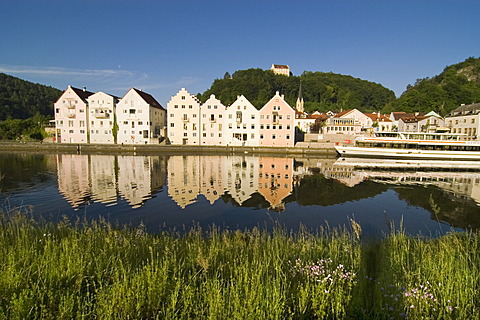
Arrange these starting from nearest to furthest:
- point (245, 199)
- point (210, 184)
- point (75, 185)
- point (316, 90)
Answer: point (245, 199) → point (75, 185) → point (210, 184) → point (316, 90)

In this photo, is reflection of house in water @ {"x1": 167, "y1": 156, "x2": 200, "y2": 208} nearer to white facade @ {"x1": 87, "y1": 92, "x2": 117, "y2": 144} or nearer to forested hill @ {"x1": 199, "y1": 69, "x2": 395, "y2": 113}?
white facade @ {"x1": 87, "y1": 92, "x2": 117, "y2": 144}

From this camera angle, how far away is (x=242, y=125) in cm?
7100

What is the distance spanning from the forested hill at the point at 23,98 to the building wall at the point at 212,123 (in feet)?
272

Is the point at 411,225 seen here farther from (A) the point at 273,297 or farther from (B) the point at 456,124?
(B) the point at 456,124

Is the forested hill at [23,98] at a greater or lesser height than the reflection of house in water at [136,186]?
greater

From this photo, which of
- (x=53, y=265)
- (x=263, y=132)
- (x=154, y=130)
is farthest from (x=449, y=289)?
(x=154, y=130)

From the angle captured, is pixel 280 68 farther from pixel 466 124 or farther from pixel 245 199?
pixel 245 199

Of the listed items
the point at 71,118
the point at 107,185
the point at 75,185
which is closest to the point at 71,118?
the point at 71,118

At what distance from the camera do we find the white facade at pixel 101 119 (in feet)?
241

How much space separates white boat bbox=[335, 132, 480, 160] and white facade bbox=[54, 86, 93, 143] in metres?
63.9

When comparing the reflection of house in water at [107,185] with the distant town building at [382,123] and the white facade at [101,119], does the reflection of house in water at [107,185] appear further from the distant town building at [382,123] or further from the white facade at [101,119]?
the distant town building at [382,123]

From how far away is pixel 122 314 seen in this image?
4.70m

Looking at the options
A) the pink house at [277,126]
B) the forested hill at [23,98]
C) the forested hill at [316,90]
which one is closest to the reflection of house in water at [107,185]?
the pink house at [277,126]

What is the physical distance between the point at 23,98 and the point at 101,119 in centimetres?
7472
